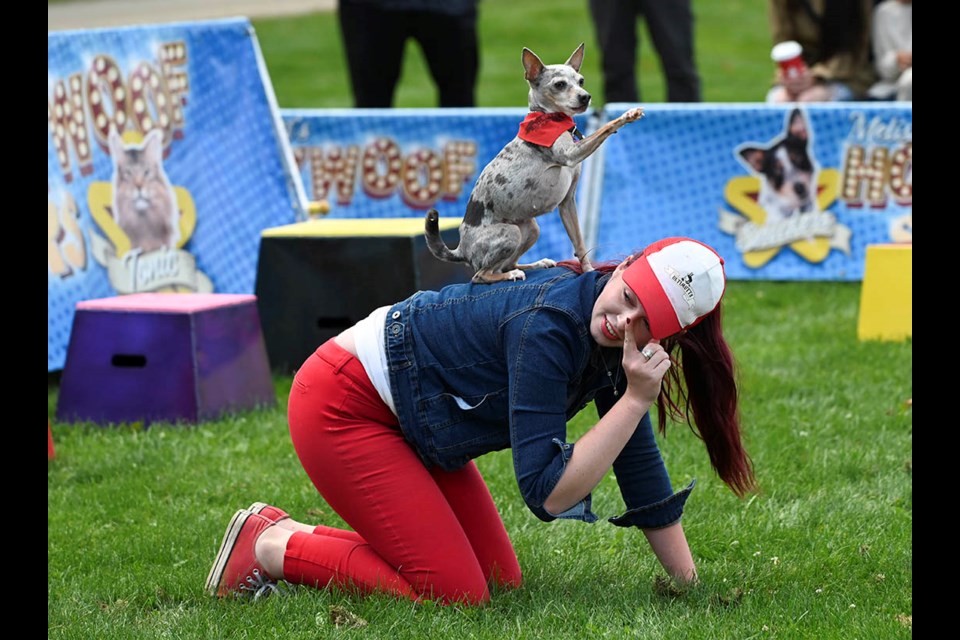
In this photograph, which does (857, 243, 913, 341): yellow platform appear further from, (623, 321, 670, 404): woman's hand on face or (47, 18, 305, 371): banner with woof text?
(623, 321, 670, 404): woman's hand on face

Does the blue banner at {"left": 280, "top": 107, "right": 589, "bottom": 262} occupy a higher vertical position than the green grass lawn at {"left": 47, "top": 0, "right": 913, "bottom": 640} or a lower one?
higher

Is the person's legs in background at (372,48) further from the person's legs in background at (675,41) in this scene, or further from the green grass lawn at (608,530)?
the green grass lawn at (608,530)

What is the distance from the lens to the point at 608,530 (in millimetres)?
4258

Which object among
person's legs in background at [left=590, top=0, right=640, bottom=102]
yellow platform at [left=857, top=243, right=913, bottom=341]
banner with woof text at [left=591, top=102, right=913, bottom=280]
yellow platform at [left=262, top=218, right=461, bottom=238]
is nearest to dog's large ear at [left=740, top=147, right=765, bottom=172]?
banner with woof text at [left=591, top=102, right=913, bottom=280]

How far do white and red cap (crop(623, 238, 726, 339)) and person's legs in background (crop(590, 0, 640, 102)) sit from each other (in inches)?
231

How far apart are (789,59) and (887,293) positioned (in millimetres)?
2980

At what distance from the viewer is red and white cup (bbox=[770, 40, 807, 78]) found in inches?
→ 352

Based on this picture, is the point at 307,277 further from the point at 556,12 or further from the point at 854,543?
the point at 556,12

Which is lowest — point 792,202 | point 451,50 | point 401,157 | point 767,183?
point 792,202

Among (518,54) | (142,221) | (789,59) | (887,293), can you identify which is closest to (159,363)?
(142,221)

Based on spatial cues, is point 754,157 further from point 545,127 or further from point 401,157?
point 545,127
